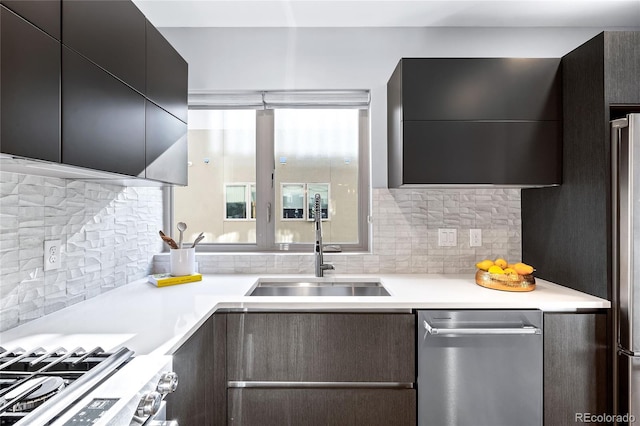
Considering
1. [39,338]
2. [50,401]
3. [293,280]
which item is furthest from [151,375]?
[293,280]

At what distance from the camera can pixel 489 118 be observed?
2.07m

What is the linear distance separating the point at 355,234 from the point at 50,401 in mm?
2067

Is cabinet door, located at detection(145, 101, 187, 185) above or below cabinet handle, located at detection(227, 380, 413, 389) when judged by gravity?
above

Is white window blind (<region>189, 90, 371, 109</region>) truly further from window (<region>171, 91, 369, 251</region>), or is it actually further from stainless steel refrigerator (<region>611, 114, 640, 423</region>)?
stainless steel refrigerator (<region>611, 114, 640, 423</region>)

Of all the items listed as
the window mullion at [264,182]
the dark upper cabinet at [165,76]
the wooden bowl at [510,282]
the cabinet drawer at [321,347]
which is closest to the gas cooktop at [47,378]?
the cabinet drawer at [321,347]

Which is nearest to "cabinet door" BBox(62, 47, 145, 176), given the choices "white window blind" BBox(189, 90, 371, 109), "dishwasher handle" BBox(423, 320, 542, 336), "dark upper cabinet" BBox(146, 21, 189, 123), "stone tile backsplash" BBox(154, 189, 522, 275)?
"dark upper cabinet" BBox(146, 21, 189, 123)

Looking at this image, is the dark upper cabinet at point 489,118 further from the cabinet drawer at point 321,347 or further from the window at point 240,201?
the window at point 240,201

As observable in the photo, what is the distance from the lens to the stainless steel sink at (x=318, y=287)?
7.85 ft

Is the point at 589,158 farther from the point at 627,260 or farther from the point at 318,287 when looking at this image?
the point at 318,287

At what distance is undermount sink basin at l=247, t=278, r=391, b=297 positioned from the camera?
239 centimetres

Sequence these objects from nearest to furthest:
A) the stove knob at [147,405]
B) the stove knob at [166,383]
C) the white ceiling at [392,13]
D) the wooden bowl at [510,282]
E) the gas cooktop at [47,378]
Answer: the gas cooktop at [47,378], the stove knob at [147,405], the stove knob at [166,383], the wooden bowl at [510,282], the white ceiling at [392,13]

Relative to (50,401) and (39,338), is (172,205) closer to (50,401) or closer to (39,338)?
(39,338)

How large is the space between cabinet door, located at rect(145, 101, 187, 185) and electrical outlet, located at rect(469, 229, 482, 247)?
1779 millimetres

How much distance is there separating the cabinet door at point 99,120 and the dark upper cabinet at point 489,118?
129 cm
